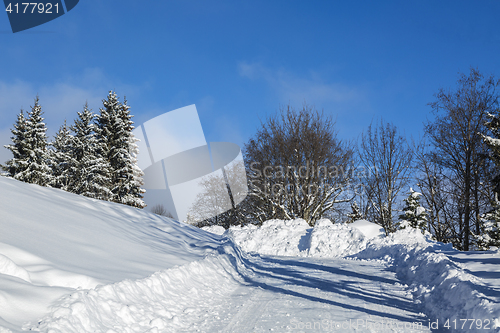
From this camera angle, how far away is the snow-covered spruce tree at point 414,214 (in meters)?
22.9

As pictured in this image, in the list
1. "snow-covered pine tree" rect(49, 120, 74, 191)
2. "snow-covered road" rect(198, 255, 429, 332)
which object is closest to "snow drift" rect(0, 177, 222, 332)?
"snow-covered road" rect(198, 255, 429, 332)

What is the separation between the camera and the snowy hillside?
349 cm

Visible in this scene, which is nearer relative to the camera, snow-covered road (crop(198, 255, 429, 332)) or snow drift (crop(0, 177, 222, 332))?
snow drift (crop(0, 177, 222, 332))

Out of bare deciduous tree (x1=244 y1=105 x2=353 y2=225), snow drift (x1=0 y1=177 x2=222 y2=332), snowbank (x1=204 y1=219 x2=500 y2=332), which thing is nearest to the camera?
snow drift (x1=0 y1=177 x2=222 y2=332)

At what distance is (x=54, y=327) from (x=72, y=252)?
2.57 meters

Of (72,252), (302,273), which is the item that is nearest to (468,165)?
(302,273)

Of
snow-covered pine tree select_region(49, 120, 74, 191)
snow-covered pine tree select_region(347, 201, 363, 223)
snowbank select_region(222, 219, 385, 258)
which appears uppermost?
snow-covered pine tree select_region(49, 120, 74, 191)

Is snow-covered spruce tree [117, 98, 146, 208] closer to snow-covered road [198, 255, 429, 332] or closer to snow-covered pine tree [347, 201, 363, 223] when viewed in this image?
snow-covered road [198, 255, 429, 332]

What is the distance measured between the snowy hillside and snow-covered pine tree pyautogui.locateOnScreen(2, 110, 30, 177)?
72.2 feet

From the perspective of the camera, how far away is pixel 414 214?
2306 centimetres

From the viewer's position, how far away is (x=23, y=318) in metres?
2.82

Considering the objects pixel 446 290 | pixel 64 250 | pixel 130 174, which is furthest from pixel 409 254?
pixel 130 174

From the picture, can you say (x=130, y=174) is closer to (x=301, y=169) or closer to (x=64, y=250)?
(x=301, y=169)

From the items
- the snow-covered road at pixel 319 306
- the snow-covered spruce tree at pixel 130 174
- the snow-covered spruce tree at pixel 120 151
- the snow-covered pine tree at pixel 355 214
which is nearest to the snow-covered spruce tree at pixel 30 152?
the snow-covered spruce tree at pixel 120 151
